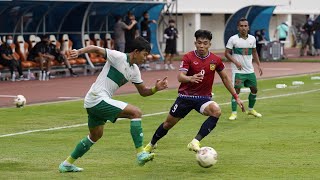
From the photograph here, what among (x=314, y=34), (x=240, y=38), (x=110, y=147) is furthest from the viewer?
(x=314, y=34)

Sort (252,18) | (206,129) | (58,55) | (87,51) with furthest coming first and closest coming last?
(252,18), (58,55), (206,129), (87,51)

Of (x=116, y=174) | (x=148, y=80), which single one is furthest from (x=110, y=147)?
(x=148, y=80)

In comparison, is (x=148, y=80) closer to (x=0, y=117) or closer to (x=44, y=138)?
(x=0, y=117)

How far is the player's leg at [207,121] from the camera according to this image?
1320cm

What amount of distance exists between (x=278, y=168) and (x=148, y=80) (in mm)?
20610

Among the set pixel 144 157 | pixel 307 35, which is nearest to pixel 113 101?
pixel 144 157

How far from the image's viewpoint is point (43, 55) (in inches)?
1294

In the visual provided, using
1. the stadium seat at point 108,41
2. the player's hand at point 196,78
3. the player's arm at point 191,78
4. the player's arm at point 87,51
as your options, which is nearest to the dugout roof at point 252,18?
the stadium seat at point 108,41

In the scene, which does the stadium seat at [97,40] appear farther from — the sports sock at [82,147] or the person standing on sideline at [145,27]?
the sports sock at [82,147]

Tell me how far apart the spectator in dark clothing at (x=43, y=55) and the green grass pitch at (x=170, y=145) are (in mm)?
9832

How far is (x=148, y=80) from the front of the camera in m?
32.9

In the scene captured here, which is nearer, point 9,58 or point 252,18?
point 9,58

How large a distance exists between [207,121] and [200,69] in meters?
0.85

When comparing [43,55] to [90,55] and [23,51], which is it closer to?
[23,51]
